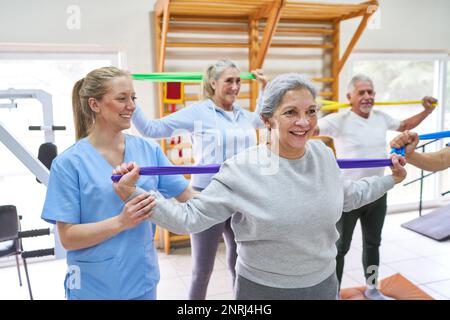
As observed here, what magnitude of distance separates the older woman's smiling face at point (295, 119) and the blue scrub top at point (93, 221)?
456 mm

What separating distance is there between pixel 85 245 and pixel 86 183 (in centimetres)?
18

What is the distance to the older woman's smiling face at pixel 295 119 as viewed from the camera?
3.85 feet

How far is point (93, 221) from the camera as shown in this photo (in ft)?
4.00

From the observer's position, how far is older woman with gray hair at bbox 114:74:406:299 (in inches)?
45.5

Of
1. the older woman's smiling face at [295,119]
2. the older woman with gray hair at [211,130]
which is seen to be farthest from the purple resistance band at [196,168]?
the older woman with gray hair at [211,130]

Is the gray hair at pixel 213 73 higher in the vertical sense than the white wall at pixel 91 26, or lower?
lower

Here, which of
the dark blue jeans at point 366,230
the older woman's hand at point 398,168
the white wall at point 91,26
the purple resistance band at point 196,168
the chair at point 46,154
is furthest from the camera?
the white wall at point 91,26

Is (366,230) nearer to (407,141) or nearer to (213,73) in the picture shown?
(407,141)

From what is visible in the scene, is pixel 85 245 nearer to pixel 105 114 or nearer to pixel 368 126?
pixel 105 114

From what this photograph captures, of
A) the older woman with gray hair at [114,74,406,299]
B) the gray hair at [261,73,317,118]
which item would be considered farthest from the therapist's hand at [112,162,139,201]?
the gray hair at [261,73,317,118]

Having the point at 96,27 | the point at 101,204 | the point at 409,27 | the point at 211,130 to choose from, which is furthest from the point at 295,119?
the point at 409,27

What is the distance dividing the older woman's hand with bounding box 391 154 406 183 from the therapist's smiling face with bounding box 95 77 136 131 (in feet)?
3.00

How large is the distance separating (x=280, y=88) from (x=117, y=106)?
51 cm

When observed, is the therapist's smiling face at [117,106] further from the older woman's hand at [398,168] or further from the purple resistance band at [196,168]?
the older woman's hand at [398,168]
